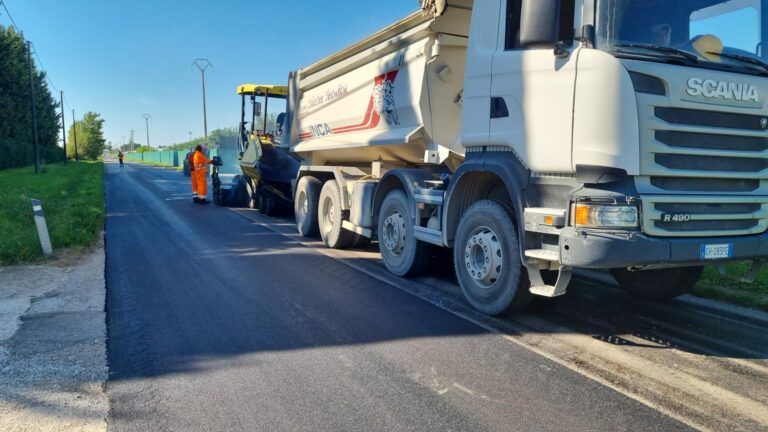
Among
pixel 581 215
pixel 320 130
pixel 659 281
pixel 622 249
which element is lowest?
pixel 659 281

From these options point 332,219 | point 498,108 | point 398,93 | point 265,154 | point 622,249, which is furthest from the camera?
point 265,154

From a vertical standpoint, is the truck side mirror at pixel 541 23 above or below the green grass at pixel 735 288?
above

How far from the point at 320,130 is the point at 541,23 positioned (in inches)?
246

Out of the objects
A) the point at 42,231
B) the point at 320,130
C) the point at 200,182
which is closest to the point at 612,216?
the point at 320,130

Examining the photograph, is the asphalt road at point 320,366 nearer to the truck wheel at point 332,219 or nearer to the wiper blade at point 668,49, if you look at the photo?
the truck wheel at point 332,219

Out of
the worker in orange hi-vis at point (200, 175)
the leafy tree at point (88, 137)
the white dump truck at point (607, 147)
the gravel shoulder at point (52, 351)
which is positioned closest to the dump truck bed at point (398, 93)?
the white dump truck at point (607, 147)

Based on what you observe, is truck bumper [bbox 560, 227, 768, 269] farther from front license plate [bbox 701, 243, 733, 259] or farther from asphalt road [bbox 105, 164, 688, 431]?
asphalt road [bbox 105, 164, 688, 431]

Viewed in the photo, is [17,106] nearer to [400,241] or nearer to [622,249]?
[400,241]

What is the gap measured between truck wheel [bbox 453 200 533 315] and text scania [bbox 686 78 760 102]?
1698mm

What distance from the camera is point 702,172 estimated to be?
13.9 ft

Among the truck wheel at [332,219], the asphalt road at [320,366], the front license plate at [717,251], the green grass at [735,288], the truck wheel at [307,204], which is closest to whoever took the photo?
the asphalt road at [320,366]

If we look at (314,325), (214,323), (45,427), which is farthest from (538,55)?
(45,427)

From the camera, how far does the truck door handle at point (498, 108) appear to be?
4944 millimetres

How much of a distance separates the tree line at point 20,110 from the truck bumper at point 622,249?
38.0 metres
